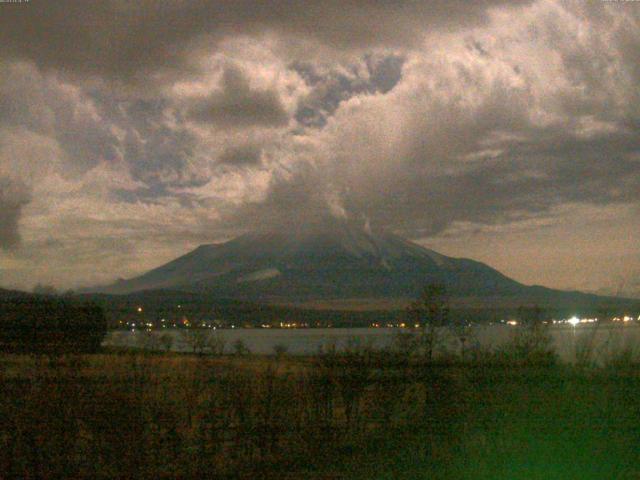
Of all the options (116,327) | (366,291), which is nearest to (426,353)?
(116,327)

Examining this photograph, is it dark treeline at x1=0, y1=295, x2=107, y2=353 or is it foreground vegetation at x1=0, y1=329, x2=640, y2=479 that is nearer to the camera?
foreground vegetation at x1=0, y1=329, x2=640, y2=479

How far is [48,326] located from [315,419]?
7.14 meters

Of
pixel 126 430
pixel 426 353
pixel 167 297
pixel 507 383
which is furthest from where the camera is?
pixel 167 297

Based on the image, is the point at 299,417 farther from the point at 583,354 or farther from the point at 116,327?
the point at 116,327

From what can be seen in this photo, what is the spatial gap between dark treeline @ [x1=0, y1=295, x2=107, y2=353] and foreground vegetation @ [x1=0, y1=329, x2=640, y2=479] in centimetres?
150

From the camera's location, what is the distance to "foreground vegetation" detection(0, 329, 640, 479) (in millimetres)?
7855

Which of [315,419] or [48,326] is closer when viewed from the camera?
[315,419]

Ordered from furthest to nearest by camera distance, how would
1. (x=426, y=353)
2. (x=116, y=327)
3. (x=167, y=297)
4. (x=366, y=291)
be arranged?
(x=366, y=291), (x=167, y=297), (x=116, y=327), (x=426, y=353)

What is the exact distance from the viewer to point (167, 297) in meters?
34.0

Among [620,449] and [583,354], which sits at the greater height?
[583,354]

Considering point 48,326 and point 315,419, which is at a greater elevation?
point 48,326

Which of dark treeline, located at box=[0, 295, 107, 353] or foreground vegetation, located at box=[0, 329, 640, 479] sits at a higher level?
dark treeline, located at box=[0, 295, 107, 353]

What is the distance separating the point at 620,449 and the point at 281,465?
13.0 feet

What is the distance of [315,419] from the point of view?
9.42 m
